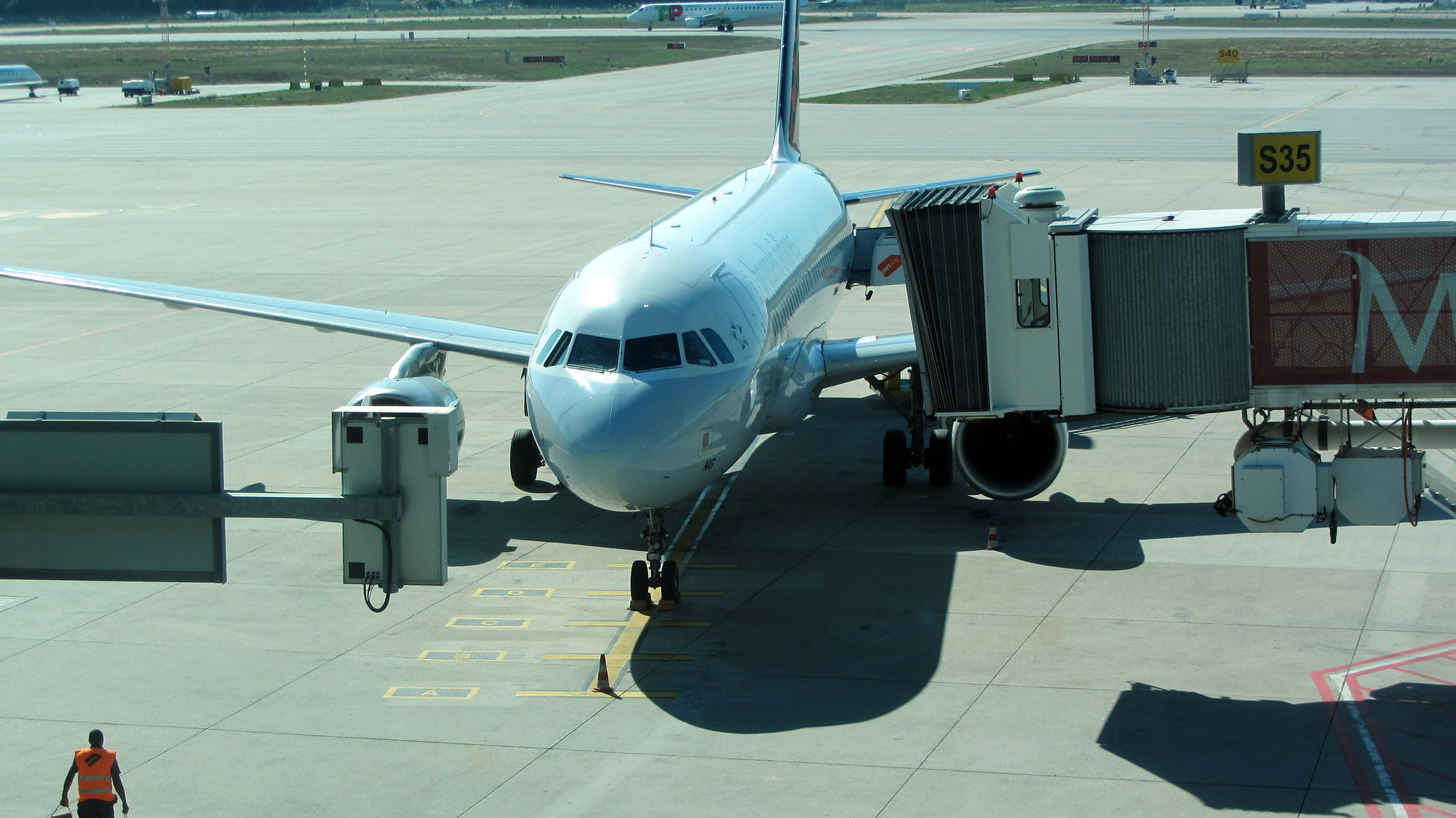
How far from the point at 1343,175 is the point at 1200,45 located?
92306mm

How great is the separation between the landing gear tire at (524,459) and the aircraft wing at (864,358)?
4.80 metres

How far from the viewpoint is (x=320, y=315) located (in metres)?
26.0

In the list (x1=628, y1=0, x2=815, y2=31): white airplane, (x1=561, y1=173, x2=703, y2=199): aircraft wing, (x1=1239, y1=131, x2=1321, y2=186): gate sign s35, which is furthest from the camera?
(x1=628, y1=0, x2=815, y2=31): white airplane

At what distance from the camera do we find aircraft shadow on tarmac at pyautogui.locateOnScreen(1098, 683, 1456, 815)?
526 inches

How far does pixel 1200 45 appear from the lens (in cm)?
14488

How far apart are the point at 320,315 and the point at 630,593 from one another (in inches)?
385

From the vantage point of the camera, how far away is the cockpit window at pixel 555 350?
17.9 metres

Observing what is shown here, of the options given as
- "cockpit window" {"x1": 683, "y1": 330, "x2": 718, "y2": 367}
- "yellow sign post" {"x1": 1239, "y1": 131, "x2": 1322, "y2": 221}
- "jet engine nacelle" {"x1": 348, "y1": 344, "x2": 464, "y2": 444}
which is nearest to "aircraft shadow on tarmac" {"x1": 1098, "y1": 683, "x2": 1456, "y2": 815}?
"yellow sign post" {"x1": 1239, "y1": 131, "x2": 1322, "y2": 221}

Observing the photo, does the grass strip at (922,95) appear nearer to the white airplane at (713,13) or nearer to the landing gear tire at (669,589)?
the landing gear tire at (669,589)

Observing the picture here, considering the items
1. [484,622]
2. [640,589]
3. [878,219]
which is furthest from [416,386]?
[878,219]

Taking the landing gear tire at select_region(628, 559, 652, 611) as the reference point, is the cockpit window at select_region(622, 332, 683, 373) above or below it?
above

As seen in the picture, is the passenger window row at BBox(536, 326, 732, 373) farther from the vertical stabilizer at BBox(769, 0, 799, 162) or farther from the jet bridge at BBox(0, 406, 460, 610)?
the vertical stabilizer at BBox(769, 0, 799, 162)

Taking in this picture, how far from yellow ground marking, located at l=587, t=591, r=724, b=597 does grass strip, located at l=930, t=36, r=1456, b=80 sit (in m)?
99.9

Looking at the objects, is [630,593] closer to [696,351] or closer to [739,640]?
[739,640]
